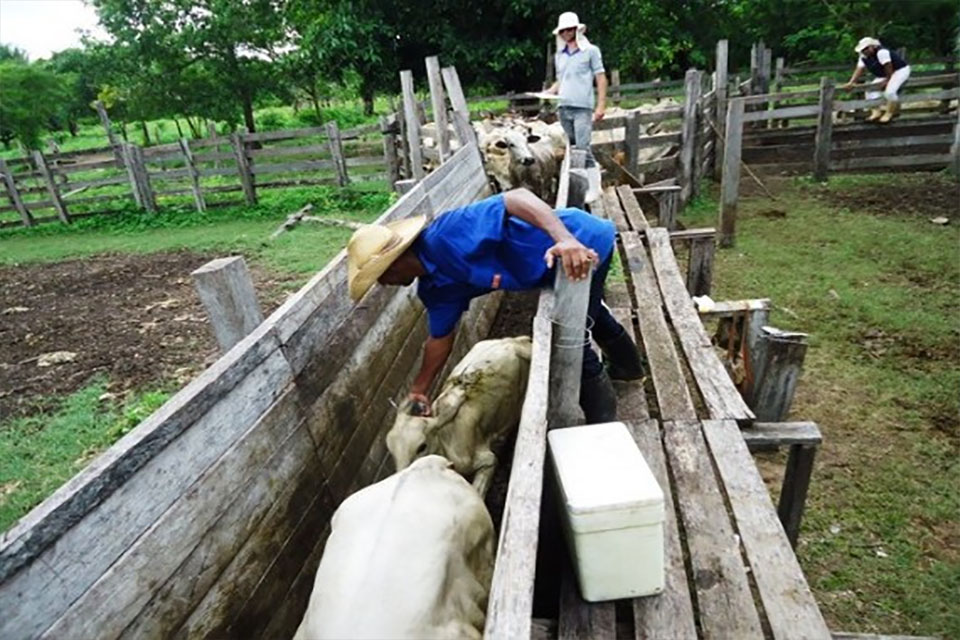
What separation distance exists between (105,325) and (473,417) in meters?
6.16

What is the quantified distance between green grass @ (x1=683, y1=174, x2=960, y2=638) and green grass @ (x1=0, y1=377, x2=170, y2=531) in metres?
4.90

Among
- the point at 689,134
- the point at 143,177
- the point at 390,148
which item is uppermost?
the point at 689,134

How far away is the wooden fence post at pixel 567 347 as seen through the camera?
2529mm

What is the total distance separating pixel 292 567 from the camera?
240cm

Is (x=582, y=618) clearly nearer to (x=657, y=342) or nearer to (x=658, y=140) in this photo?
(x=657, y=342)

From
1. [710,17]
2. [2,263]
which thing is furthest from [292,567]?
[710,17]

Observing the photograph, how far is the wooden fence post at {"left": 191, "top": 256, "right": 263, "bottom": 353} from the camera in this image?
8.13 ft

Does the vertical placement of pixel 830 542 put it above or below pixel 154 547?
below

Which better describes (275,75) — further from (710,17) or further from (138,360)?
(138,360)

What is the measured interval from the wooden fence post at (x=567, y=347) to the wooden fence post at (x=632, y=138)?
7346 millimetres

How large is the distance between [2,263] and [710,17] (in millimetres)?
25233

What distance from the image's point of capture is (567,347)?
8.61 feet

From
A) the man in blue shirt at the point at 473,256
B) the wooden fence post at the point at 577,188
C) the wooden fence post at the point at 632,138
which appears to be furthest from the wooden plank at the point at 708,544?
the wooden fence post at the point at 632,138

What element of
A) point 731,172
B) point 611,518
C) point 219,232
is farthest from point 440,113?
point 611,518
